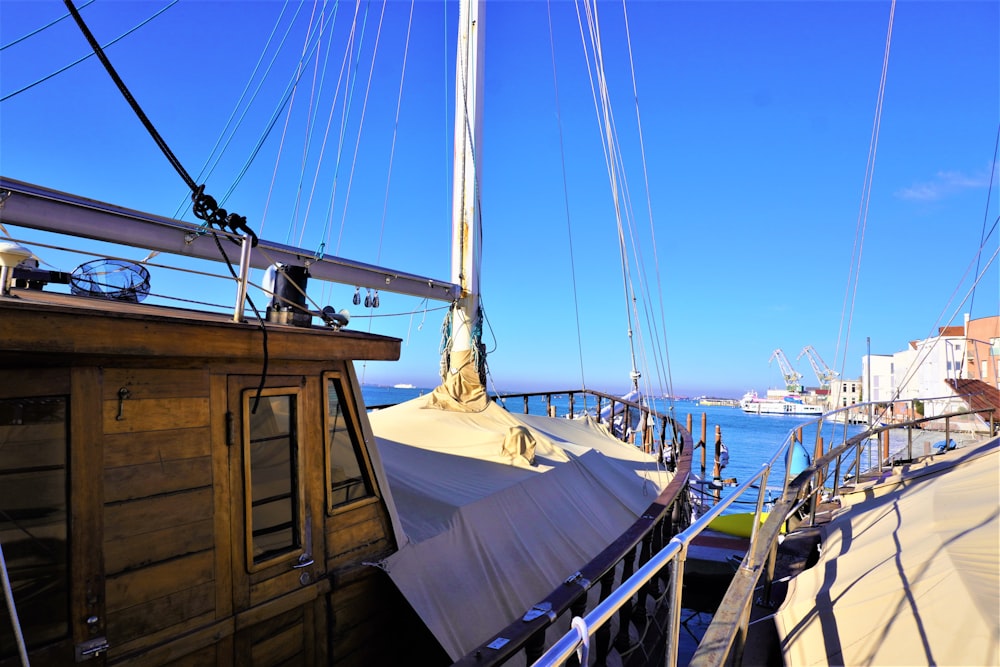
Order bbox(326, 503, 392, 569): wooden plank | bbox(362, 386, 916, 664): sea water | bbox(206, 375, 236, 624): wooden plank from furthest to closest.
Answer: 1. bbox(362, 386, 916, 664): sea water
2. bbox(326, 503, 392, 569): wooden plank
3. bbox(206, 375, 236, 624): wooden plank

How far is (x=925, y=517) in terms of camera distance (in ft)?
13.8

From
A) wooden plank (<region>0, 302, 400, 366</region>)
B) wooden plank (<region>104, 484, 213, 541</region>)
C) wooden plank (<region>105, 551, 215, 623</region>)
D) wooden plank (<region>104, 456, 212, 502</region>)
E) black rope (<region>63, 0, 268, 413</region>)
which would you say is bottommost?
wooden plank (<region>105, 551, 215, 623</region>)

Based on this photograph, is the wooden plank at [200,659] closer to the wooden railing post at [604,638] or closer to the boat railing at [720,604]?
the boat railing at [720,604]

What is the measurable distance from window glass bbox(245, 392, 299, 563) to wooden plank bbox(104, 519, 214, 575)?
0.28 m

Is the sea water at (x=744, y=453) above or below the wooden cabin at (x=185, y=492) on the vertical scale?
below

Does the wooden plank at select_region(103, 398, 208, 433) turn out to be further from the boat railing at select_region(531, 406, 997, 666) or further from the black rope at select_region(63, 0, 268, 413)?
the boat railing at select_region(531, 406, 997, 666)

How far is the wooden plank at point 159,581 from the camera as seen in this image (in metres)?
2.63

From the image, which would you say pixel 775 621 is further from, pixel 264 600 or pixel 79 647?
pixel 79 647

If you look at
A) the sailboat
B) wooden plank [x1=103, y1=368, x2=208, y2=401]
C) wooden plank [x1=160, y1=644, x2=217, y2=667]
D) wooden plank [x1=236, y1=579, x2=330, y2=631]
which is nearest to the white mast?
the sailboat

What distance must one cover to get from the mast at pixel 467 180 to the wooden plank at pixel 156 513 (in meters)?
6.49

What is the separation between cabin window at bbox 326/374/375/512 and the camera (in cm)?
386

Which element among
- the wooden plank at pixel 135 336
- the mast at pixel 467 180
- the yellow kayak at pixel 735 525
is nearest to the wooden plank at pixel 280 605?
the wooden plank at pixel 135 336

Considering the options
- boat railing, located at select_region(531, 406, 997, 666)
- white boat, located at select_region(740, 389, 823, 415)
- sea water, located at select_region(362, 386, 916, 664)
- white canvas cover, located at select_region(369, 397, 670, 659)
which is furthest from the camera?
white boat, located at select_region(740, 389, 823, 415)

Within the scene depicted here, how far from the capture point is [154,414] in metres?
2.86
